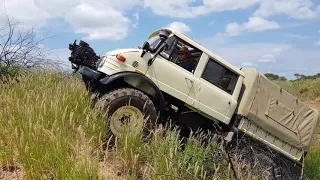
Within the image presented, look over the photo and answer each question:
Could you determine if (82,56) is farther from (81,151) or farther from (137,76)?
(81,151)

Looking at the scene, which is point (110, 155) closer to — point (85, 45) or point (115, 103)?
point (115, 103)

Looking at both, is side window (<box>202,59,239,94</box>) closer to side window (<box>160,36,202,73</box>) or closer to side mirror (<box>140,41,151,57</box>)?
side window (<box>160,36,202,73</box>)

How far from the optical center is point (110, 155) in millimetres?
5719

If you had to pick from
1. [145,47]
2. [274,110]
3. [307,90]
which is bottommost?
[274,110]

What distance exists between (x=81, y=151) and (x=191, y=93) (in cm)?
397

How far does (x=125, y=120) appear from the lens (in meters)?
6.96

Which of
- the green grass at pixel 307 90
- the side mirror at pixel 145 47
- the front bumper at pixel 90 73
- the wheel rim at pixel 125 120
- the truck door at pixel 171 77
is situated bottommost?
the wheel rim at pixel 125 120

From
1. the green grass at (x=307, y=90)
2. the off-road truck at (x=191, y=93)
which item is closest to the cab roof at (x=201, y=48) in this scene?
the off-road truck at (x=191, y=93)

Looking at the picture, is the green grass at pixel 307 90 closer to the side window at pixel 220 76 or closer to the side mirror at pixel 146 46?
the side window at pixel 220 76

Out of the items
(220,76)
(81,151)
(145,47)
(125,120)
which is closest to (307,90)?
(220,76)

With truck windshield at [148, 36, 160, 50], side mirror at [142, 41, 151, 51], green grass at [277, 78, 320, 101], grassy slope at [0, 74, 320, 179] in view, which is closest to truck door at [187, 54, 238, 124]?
truck windshield at [148, 36, 160, 50]

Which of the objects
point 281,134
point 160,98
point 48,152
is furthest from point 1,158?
point 281,134

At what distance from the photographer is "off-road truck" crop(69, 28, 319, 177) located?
7336 mm

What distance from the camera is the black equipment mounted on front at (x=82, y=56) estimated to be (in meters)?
7.97
